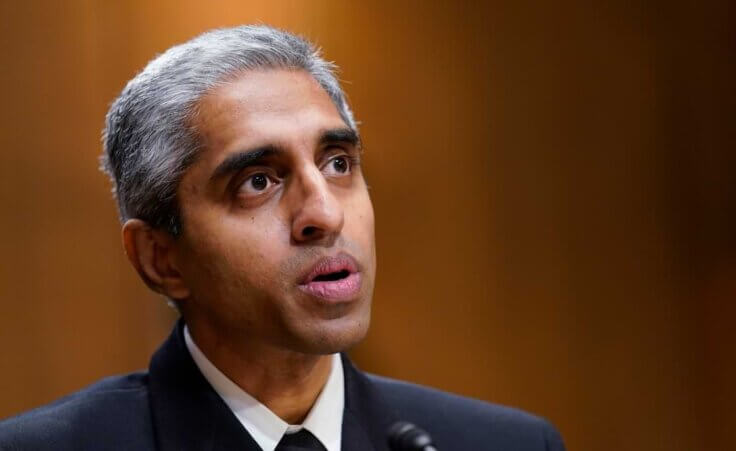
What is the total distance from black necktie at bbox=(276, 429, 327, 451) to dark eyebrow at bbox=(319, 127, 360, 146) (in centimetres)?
44

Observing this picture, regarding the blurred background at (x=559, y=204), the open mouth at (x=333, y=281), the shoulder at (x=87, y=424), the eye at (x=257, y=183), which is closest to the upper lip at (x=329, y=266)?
the open mouth at (x=333, y=281)

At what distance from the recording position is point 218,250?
4.80ft

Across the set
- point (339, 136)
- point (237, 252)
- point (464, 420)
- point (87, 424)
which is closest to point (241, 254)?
point (237, 252)

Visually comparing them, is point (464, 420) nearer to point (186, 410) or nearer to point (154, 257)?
point (186, 410)

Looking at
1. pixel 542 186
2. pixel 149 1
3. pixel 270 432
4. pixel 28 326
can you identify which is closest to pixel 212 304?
pixel 270 432

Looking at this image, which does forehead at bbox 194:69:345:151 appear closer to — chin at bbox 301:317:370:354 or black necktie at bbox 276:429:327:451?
chin at bbox 301:317:370:354

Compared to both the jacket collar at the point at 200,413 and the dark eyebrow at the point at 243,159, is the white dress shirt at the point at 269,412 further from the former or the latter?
the dark eyebrow at the point at 243,159

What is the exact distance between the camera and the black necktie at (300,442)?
1504 mm

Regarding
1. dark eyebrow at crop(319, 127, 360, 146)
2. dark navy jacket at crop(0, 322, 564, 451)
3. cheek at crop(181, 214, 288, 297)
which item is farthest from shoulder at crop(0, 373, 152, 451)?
dark eyebrow at crop(319, 127, 360, 146)

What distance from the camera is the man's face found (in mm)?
1420

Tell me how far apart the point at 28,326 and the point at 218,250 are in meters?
0.72

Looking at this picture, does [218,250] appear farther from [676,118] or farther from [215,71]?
[676,118]

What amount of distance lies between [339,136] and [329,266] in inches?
8.2

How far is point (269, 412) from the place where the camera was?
1.52 m
